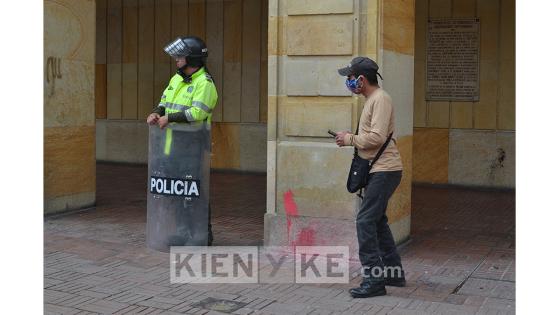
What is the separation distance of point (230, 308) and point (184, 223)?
5.94ft

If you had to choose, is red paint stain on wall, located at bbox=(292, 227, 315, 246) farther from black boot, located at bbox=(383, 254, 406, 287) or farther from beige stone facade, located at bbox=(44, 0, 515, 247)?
black boot, located at bbox=(383, 254, 406, 287)

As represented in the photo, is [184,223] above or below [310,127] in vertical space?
below

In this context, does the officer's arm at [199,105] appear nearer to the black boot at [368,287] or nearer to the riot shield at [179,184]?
the riot shield at [179,184]

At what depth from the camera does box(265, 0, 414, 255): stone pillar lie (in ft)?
22.2

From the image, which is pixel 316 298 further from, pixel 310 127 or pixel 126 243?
pixel 126 243

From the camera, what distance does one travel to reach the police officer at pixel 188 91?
6.84m

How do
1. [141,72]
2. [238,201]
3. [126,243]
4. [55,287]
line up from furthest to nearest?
[141,72]
[238,201]
[126,243]
[55,287]

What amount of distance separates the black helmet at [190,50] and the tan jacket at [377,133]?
197 centimetres

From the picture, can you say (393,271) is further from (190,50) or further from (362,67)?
(190,50)

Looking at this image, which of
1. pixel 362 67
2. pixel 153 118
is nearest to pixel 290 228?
pixel 153 118

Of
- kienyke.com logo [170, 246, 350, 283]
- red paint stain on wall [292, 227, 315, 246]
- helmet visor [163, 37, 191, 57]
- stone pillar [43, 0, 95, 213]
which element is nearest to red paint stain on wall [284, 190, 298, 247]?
red paint stain on wall [292, 227, 315, 246]

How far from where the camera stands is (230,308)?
5414 millimetres

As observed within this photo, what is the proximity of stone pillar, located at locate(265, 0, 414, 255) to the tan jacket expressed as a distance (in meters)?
1.07

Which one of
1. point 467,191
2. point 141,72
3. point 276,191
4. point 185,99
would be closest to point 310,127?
point 276,191
